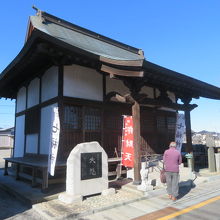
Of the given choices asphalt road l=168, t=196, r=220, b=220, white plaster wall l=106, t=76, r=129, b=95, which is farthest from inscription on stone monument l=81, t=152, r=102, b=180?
white plaster wall l=106, t=76, r=129, b=95

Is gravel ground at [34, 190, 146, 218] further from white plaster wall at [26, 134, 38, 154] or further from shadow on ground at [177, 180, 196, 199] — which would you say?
white plaster wall at [26, 134, 38, 154]

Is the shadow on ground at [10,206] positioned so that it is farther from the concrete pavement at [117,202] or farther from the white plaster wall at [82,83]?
the white plaster wall at [82,83]

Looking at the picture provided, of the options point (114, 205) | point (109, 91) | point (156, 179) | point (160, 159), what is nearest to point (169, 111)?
point (160, 159)

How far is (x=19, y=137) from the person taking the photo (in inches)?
477

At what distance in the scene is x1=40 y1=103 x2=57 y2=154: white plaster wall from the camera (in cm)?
855

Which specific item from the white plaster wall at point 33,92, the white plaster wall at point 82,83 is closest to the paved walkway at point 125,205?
the white plaster wall at point 82,83

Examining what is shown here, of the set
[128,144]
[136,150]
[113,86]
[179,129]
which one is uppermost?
[113,86]

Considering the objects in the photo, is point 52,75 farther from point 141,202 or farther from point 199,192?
point 199,192

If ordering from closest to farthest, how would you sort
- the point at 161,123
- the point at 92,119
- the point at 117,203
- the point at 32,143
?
the point at 117,203
the point at 92,119
the point at 32,143
the point at 161,123

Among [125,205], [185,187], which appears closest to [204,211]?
[125,205]

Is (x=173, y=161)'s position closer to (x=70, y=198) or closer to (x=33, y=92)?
(x=70, y=198)

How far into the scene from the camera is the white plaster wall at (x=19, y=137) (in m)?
11.6

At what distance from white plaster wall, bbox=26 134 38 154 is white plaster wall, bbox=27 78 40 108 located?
57.5 inches

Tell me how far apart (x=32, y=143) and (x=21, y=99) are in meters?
3.31
